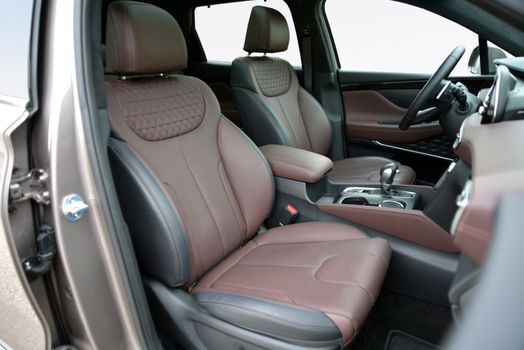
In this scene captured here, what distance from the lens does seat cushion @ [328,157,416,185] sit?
7.22ft

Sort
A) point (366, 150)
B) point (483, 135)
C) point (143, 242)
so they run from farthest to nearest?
1. point (366, 150)
2. point (143, 242)
3. point (483, 135)

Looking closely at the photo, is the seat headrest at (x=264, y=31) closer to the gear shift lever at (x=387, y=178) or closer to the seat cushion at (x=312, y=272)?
the gear shift lever at (x=387, y=178)

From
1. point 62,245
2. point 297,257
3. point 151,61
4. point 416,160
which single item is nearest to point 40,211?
point 62,245

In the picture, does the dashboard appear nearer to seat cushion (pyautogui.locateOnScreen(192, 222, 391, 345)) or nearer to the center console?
the center console

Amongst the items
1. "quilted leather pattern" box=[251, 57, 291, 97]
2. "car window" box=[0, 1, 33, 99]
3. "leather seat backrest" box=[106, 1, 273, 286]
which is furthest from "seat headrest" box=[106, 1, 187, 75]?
"quilted leather pattern" box=[251, 57, 291, 97]

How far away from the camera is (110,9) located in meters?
1.35

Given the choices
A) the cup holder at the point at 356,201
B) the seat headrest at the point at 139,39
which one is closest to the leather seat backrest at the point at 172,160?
the seat headrest at the point at 139,39

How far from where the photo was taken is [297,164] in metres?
1.93

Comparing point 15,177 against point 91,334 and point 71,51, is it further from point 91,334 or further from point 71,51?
point 91,334

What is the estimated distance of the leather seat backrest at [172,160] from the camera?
49.4 inches

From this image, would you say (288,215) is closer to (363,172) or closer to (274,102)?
(363,172)

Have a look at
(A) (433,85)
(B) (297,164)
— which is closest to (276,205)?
(B) (297,164)

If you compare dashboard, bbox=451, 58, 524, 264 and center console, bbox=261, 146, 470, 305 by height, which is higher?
dashboard, bbox=451, 58, 524, 264

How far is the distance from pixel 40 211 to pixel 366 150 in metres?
2.27
